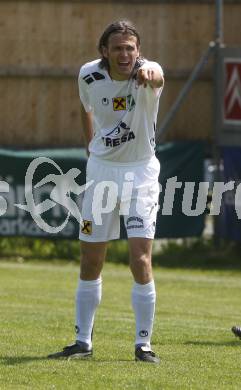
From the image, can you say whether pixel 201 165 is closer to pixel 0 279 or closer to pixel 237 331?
pixel 0 279

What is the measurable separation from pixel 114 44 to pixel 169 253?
398 inches

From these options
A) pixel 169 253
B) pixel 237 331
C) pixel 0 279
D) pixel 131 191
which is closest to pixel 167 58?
pixel 169 253

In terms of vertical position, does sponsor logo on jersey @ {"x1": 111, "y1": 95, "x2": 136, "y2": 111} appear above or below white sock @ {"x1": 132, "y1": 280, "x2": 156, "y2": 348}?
above

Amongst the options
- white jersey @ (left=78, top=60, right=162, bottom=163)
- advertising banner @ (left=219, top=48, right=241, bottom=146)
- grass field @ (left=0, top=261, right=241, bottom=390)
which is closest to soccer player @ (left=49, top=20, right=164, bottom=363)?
white jersey @ (left=78, top=60, right=162, bottom=163)

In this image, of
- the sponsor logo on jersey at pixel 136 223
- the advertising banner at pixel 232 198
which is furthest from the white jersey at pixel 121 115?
the advertising banner at pixel 232 198

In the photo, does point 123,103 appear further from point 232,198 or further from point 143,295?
point 232,198

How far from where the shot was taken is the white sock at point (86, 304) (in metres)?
7.80

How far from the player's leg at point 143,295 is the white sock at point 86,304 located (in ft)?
0.98

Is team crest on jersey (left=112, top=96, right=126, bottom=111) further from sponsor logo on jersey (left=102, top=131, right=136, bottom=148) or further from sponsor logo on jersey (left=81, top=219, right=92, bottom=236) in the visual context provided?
sponsor logo on jersey (left=81, top=219, right=92, bottom=236)

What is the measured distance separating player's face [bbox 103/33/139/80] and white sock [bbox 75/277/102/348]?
1.39 m

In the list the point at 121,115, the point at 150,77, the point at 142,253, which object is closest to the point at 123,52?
the point at 150,77

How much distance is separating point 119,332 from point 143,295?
1.90 m

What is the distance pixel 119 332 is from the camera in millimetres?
9445

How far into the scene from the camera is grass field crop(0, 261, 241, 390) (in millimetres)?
6945
